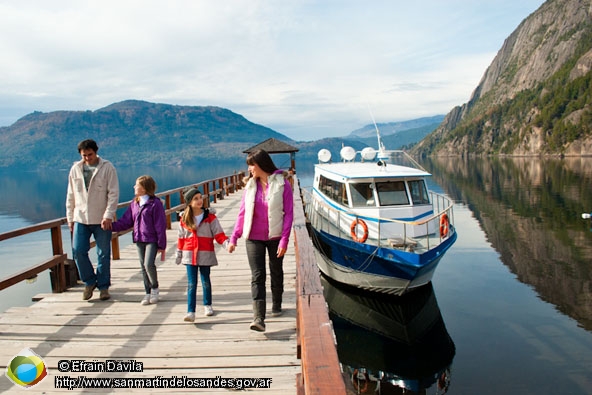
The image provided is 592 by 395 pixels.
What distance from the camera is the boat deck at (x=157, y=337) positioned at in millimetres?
4293

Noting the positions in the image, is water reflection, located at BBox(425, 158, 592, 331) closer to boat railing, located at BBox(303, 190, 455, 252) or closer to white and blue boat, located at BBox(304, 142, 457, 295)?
boat railing, located at BBox(303, 190, 455, 252)

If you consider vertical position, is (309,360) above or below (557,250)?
above

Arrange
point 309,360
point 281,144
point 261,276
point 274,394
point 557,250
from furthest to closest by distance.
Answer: point 281,144, point 557,250, point 261,276, point 274,394, point 309,360

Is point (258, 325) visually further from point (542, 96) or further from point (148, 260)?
point (542, 96)

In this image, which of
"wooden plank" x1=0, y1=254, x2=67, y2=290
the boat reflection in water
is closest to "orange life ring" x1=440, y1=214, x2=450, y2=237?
the boat reflection in water

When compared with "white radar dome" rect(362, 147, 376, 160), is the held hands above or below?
below

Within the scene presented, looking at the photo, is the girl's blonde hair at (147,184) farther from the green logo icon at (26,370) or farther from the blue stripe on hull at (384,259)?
the blue stripe on hull at (384,259)

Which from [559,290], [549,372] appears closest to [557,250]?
[559,290]

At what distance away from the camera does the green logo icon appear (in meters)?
4.25

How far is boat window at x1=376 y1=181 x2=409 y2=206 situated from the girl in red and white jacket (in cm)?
801

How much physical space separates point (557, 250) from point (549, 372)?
477 inches

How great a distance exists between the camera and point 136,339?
509 cm

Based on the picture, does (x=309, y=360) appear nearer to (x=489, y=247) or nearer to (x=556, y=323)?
(x=556, y=323)

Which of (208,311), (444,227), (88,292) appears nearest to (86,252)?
(88,292)
